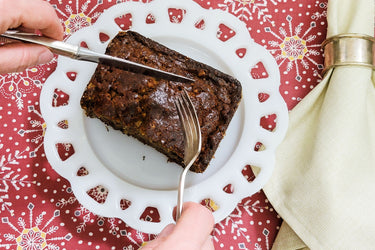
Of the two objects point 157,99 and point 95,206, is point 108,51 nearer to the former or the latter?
point 157,99

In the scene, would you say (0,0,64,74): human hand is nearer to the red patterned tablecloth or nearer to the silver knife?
the silver knife

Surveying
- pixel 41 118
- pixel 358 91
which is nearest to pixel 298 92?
pixel 358 91

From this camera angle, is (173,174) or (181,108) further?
(173,174)

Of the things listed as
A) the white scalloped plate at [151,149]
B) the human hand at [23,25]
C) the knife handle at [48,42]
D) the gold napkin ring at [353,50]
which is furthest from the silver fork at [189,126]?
the gold napkin ring at [353,50]

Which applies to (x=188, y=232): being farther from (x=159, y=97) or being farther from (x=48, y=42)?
(x=48, y=42)

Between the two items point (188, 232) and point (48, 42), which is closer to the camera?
point (188, 232)

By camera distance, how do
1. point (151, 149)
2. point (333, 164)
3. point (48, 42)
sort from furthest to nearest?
point (151, 149) → point (333, 164) → point (48, 42)

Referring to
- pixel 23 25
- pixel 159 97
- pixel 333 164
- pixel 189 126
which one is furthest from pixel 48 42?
pixel 333 164

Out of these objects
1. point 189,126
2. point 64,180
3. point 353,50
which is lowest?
point 64,180
